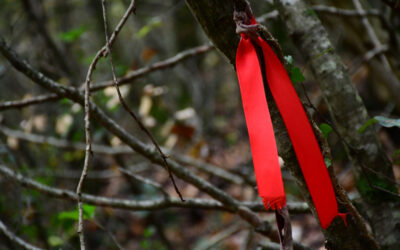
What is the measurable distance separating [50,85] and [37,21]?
1.99 metres

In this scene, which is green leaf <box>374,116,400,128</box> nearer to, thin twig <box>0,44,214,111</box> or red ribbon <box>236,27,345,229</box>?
red ribbon <box>236,27,345,229</box>

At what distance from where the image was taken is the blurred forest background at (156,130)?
1.34 m

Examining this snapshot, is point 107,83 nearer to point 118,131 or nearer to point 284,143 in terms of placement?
point 118,131

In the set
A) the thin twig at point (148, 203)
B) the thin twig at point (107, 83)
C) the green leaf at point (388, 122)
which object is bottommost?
the green leaf at point (388, 122)

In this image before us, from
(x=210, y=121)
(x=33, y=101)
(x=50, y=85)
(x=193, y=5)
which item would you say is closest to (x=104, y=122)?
(x=50, y=85)

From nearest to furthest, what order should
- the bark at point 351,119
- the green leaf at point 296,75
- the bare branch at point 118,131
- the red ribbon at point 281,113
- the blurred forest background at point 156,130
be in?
the red ribbon at point 281,113, the green leaf at point 296,75, the bark at point 351,119, the bare branch at point 118,131, the blurred forest background at point 156,130

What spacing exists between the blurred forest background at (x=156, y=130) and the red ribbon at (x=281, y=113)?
0.34ft

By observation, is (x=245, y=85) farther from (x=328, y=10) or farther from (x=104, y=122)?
(x=328, y=10)

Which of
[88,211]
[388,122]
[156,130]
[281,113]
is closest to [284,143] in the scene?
[281,113]

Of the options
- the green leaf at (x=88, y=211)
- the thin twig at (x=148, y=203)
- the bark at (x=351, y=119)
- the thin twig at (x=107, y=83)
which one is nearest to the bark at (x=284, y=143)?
the bark at (x=351, y=119)

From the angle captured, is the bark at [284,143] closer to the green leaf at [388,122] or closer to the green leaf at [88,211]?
the green leaf at [388,122]

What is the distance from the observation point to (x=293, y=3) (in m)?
1.10

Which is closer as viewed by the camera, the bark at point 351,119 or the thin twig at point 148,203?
the bark at point 351,119

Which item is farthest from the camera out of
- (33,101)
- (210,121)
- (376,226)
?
(210,121)
